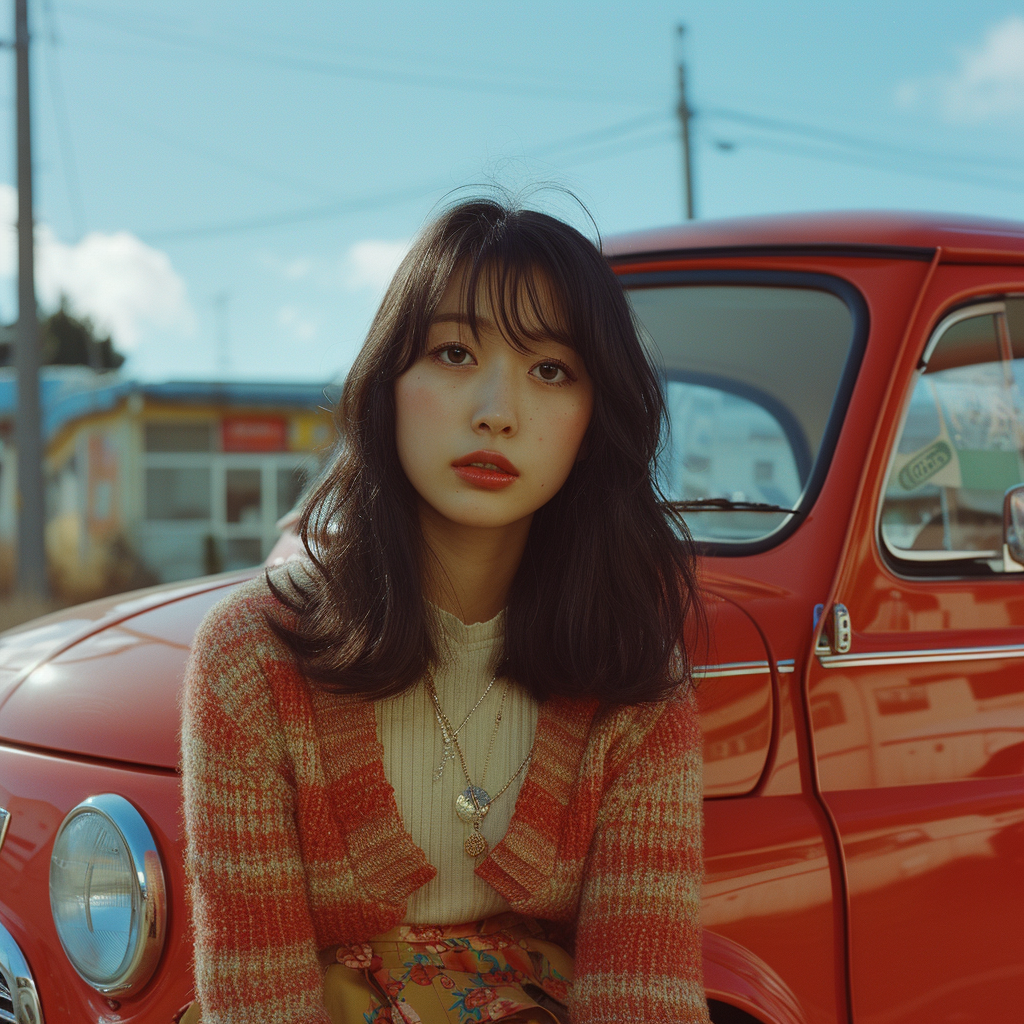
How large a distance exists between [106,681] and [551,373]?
0.91m

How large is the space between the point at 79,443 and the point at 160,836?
884 inches

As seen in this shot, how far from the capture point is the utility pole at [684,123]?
15.0 metres

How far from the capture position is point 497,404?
1.42 meters

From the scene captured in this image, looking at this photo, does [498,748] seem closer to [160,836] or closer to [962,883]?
[160,836]

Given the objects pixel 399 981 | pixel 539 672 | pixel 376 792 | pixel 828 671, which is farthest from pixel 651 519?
pixel 399 981

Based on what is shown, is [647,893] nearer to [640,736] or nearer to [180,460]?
[640,736]

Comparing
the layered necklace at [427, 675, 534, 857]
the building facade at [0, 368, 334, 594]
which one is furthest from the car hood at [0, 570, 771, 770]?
the building facade at [0, 368, 334, 594]

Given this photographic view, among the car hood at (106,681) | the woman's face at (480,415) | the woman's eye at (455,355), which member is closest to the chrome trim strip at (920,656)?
the woman's face at (480,415)

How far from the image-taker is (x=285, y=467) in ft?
72.6

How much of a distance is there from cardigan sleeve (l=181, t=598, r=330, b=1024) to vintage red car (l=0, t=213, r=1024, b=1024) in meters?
0.15

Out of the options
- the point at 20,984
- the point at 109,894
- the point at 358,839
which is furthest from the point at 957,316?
the point at 20,984

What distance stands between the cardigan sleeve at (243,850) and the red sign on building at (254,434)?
2067cm

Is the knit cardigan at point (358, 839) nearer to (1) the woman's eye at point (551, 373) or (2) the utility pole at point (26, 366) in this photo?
(1) the woman's eye at point (551, 373)

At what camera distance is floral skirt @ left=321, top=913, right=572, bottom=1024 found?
4.58 feet
